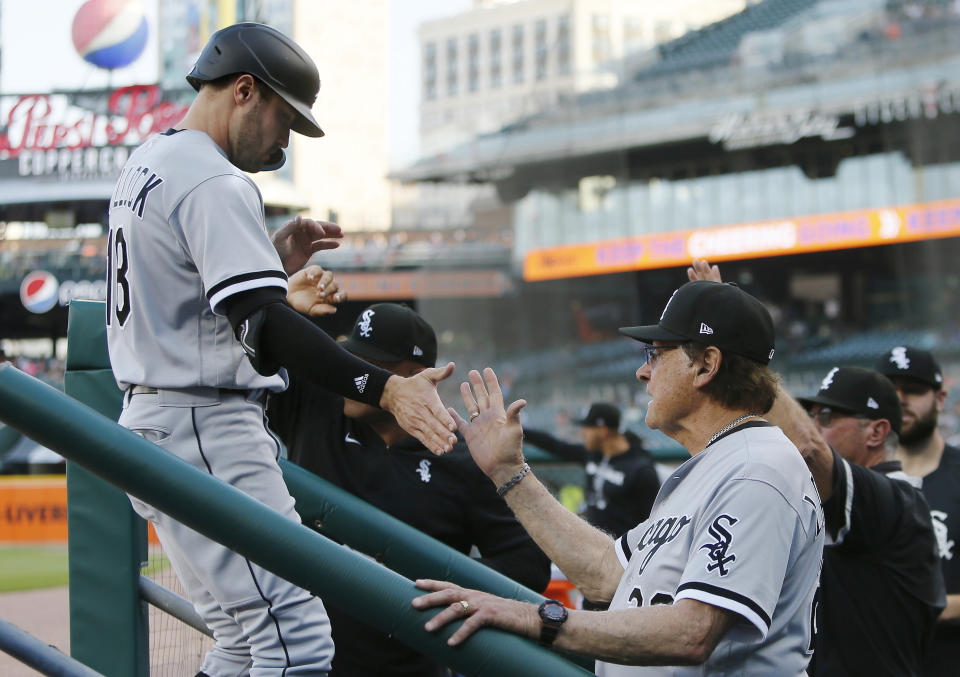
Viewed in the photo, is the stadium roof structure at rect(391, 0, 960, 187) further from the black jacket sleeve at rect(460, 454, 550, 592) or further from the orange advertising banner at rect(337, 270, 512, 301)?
the black jacket sleeve at rect(460, 454, 550, 592)

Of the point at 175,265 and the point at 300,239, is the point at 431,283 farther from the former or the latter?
the point at 175,265

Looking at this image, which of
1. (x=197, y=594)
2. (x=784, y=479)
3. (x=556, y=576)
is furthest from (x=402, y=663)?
(x=556, y=576)

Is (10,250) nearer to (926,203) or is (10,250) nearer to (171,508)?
(926,203)

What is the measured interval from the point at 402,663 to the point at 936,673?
1935mm

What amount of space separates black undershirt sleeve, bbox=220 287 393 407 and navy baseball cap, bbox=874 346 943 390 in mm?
2808

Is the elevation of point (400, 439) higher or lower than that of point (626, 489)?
higher

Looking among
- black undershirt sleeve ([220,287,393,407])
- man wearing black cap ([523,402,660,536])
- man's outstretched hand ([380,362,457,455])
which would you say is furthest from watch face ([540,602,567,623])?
man wearing black cap ([523,402,660,536])

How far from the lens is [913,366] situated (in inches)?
153

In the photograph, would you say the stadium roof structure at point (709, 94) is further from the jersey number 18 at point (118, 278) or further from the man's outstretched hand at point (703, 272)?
the jersey number 18 at point (118, 278)

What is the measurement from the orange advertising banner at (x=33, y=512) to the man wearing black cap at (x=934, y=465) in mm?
10390

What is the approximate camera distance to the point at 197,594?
1.94 metres

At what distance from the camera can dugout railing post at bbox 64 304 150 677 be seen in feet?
6.68

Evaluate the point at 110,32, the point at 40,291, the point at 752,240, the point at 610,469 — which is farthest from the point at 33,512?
the point at 110,32

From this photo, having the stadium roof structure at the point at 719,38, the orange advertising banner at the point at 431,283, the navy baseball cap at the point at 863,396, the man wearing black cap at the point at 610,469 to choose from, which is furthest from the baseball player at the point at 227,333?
the orange advertising banner at the point at 431,283
